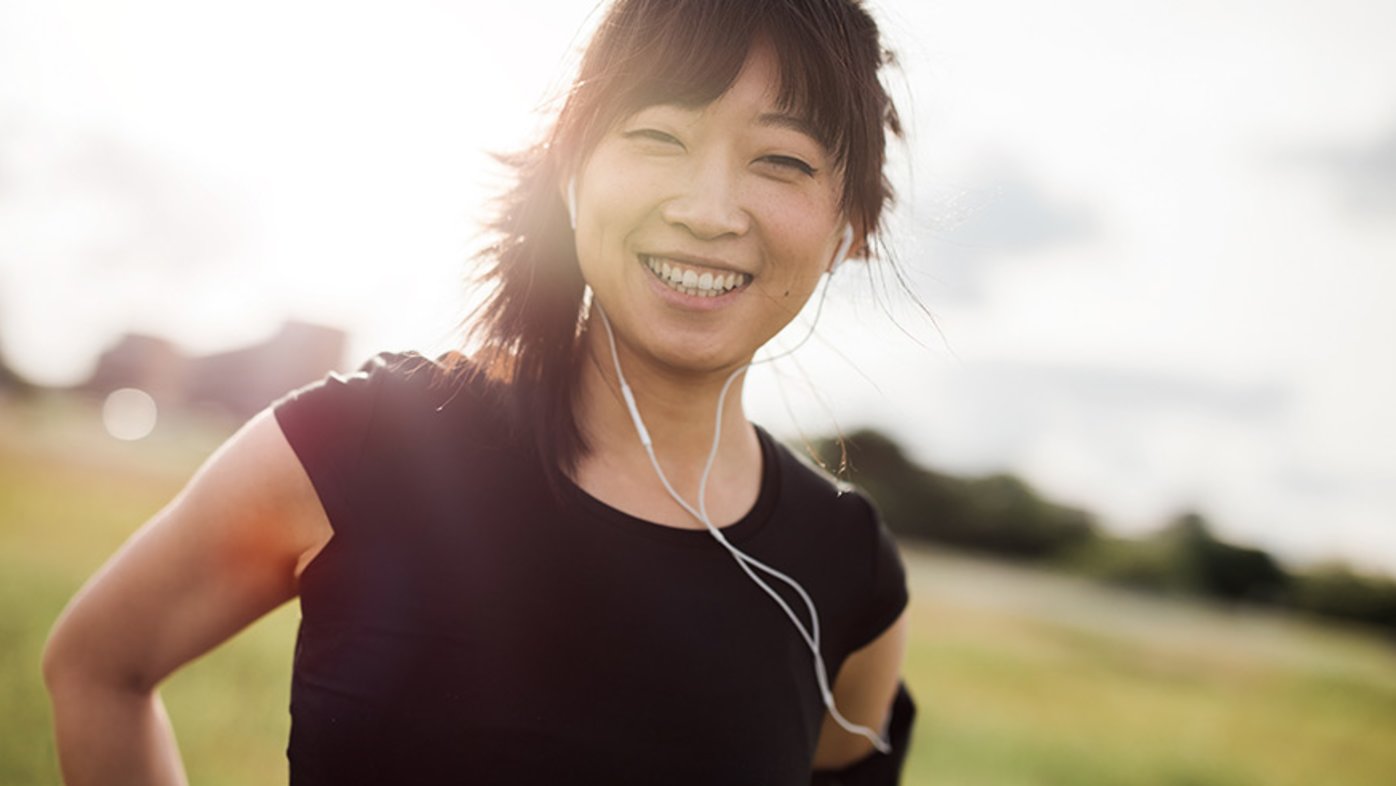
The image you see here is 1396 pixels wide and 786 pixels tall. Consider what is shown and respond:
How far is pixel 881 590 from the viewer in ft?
7.04

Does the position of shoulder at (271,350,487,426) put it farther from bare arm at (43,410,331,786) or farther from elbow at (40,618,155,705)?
elbow at (40,618,155,705)

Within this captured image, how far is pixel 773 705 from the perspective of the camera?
6.18ft

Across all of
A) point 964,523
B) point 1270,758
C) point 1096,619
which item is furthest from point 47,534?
point 964,523

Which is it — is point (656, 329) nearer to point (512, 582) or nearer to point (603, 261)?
point (603, 261)

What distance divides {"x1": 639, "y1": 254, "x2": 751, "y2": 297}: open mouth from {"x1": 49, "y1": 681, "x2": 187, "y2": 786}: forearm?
1187 mm

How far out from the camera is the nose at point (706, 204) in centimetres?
170

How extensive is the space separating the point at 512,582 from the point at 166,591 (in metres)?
0.59

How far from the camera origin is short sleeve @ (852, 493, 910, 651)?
84.1 inches

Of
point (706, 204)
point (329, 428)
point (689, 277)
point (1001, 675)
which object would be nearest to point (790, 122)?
point (706, 204)

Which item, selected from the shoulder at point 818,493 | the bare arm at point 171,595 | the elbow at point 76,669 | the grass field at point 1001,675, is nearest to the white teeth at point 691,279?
the shoulder at point 818,493

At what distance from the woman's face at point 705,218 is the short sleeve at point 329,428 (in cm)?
45

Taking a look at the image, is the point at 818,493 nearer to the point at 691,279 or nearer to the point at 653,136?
the point at 691,279

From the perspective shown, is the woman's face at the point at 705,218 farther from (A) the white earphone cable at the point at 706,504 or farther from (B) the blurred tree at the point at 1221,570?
(B) the blurred tree at the point at 1221,570

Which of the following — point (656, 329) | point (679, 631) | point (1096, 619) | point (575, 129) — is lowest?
point (1096, 619)
